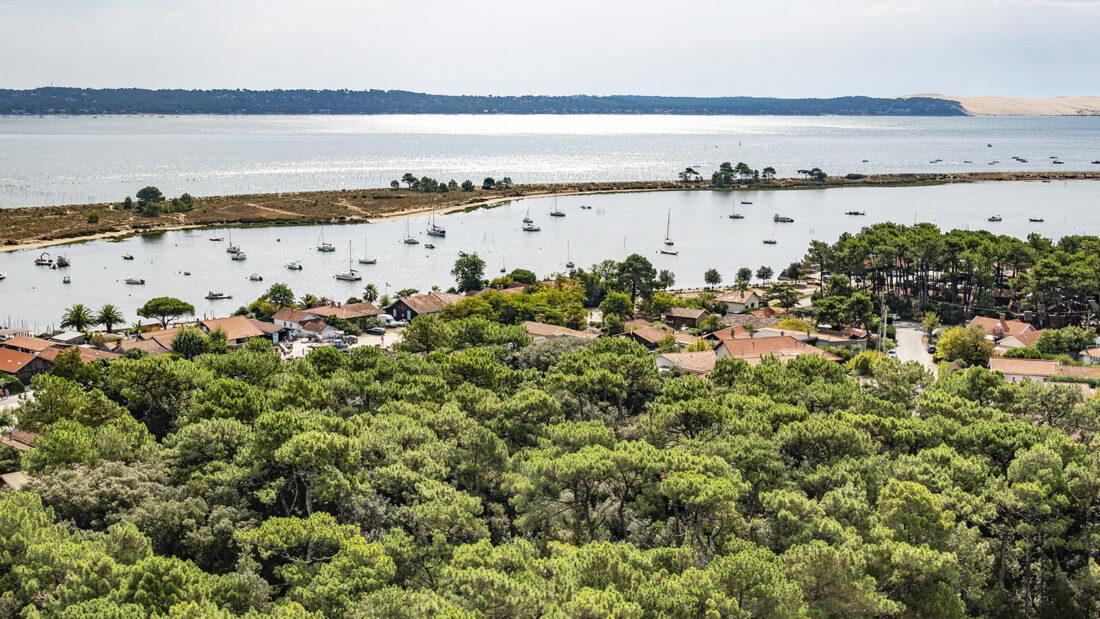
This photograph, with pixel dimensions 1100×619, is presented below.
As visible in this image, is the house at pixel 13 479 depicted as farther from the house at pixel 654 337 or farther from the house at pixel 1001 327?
the house at pixel 1001 327

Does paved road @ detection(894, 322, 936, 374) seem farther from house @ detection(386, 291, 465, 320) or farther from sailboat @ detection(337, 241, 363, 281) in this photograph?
sailboat @ detection(337, 241, 363, 281)

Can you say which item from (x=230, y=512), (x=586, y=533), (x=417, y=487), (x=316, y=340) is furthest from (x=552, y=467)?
(x=316, y=340)

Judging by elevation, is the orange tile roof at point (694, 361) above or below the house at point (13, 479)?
below

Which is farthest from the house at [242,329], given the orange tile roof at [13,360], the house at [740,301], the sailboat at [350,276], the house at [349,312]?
the house at [740,301]

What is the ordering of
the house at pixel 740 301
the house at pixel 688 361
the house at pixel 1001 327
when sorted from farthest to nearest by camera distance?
1. the house at pixel 740 301
2. the house at pixel 1001 327
3. the house at pixel 688 361

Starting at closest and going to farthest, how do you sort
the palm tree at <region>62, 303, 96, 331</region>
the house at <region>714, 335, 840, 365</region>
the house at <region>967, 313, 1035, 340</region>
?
the house at <region>714, 335, 840, 365</region>
the palm tree at <region>62, 303, 96, 331</region>
the house at <region>967, 313, 1035, 340</region>

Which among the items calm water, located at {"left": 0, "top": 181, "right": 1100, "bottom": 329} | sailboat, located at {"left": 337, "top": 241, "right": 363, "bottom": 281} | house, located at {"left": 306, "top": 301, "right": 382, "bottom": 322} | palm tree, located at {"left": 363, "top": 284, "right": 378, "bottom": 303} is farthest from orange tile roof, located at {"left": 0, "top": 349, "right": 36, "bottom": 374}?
sailboat, located at {"left": 337, "top": 241, "right": 363, "bottom": 281}

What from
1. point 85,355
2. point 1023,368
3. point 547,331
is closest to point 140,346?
point 85,355
